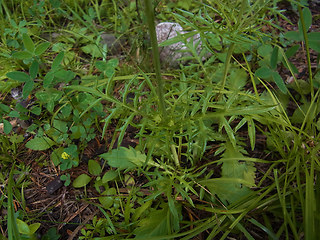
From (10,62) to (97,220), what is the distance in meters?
1.61

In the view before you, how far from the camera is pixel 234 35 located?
4.37 feet

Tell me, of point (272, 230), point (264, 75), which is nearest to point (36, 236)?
point (272, 230)

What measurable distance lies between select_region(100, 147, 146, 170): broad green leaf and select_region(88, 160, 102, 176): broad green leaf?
6.4 inches

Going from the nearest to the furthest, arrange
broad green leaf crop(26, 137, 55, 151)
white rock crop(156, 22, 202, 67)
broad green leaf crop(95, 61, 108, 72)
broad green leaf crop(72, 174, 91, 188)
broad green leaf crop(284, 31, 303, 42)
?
broad green leaf crop(284, 31, 303, 42), broad green leaf crop(72, 174, 91, 188), broad green leaf crop(26, 137, 55, 151), broad green leaf crop(95, 61, 108, 72), white rock crop(156, 22, 202, 67)

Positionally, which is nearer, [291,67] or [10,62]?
[291,67]

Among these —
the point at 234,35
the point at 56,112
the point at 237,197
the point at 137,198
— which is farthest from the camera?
the point at 56,112

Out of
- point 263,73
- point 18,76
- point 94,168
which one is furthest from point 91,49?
point 263,73

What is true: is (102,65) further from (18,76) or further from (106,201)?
(106,201)

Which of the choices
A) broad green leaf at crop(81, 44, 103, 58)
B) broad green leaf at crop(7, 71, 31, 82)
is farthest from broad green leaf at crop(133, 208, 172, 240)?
broad green leaf at crop(81, 44, 103, 58)

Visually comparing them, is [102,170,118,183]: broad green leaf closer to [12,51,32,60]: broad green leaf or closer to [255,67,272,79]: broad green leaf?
[12,51,32,60]: broad green leaf

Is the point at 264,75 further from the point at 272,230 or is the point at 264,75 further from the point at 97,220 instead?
the point at 97,220

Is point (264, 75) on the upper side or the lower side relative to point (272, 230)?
upper

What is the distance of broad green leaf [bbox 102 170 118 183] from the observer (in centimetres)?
165

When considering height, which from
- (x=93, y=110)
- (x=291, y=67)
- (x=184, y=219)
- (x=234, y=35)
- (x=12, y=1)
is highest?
(x=12, y=1)
